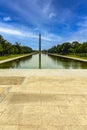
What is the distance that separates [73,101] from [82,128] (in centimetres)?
190

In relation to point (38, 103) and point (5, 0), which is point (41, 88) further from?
point (5, 0)

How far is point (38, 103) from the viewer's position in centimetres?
560

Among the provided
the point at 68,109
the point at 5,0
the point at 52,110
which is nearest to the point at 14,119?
the point at 52,110

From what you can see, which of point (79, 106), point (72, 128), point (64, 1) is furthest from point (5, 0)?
point (72, 128)

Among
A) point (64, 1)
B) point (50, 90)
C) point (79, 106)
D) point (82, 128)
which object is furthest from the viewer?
point (64, 1)

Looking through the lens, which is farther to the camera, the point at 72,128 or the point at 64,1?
the point at 64,1

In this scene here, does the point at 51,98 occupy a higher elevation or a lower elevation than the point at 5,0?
lower

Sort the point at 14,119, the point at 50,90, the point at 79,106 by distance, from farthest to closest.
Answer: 1. the point at 50,90
2. the point at 79,106
3. the point at 14,119

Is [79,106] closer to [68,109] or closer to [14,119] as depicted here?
[68,109]

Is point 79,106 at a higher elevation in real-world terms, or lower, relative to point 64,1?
lower

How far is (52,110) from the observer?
499 centimetres

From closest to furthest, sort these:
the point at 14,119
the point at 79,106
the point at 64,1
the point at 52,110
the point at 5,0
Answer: the point at 14,119, the point at 52,110, the point at 79,106, the point at 5,0, the point at 64,1

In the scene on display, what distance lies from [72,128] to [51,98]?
227 cm

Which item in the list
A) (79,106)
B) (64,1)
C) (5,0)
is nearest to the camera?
(79,106)
